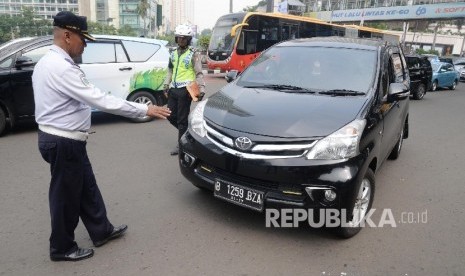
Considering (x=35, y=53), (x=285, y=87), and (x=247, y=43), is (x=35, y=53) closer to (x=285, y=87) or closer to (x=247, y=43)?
(x=285, y=87)

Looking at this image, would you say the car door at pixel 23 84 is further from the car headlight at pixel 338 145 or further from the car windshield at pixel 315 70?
the car headlight at pixel 338 145

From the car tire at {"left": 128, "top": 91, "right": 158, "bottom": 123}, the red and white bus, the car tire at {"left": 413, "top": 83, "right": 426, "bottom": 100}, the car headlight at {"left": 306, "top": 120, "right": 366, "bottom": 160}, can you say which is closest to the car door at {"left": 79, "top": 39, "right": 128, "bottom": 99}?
the car tire at {"left": 128, "top": 91, "right": 158, "bottom": 123}

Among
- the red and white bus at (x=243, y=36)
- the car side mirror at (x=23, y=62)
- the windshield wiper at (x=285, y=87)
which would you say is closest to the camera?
the windshield wiper at (x=285, y=87)

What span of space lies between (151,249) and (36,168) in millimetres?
2588

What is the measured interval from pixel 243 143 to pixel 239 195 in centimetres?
43

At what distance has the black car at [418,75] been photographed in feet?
43.6

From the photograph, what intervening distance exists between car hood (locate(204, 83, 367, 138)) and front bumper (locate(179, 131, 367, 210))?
243 mm

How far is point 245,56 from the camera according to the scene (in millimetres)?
16984

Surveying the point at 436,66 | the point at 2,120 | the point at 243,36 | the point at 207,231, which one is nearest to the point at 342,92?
the point at 207,231

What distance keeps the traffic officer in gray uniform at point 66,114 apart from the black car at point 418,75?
12.6 m

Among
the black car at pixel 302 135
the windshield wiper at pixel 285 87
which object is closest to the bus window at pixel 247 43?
the black car at pixel 302 135

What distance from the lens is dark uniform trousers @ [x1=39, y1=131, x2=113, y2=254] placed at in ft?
8.57

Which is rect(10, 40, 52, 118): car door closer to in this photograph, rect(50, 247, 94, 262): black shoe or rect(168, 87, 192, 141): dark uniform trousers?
rect(168, 87, 192, 141): dark uniform trousers

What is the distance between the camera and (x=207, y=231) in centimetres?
337
